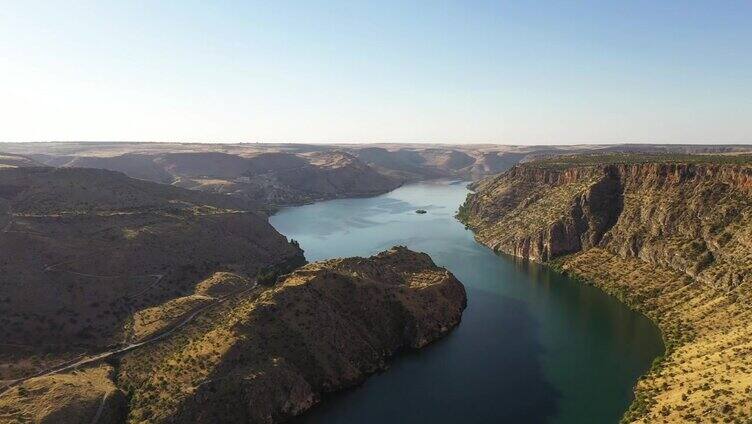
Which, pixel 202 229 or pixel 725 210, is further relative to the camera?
pixel 202 229

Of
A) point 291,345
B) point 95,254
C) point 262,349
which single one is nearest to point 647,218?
point 291,345

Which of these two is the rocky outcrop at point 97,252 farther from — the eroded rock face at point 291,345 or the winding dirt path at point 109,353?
the eroded rock face at point 291,345

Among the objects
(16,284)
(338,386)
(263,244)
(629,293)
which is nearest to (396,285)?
(338,386)

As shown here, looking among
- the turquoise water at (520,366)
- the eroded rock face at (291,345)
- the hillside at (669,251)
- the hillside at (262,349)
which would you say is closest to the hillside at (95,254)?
the hillside at (262,349)

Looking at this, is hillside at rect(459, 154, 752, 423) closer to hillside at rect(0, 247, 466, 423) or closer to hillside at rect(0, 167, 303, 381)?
hillside at rect(0, 247, 466, 423)

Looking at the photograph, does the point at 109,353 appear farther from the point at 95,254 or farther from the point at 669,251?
the point at 669,251

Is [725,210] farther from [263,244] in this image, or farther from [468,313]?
[263,244]
